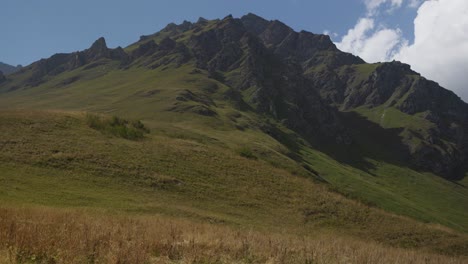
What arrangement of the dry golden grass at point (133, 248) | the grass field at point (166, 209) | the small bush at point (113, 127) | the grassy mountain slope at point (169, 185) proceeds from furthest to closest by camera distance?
the small bush at point (113, 127) < the grassy mountain slope at point (169, 185) < the grass field at point (166, 209) < the dry golden grass at point (133, 248)

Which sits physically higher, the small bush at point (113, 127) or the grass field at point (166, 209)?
the small bush at point (113, 127)

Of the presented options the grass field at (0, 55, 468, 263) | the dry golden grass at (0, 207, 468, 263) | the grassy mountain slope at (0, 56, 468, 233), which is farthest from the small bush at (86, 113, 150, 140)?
the dry golden grass at (0, 207, 468, 263)

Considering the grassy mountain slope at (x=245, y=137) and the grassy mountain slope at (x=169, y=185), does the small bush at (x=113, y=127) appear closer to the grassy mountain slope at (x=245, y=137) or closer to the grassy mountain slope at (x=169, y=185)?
the grassy mountain slope at (x=169, y=185)

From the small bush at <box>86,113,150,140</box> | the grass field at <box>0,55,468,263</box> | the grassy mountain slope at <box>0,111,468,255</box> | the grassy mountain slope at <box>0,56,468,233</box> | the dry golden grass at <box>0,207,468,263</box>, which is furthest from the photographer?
the grassy mountain slope at <box>0,56,468,233</box>

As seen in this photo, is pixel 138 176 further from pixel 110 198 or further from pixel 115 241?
pixel 115 241

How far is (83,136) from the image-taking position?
54.7 meters

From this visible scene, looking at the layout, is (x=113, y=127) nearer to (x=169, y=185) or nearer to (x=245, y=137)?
(x=169, y=185)

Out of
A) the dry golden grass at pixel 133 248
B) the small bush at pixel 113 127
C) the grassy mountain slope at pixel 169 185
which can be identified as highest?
the small bush at pixel 113 127

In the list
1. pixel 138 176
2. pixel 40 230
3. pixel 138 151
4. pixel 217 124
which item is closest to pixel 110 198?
pixel 138 176

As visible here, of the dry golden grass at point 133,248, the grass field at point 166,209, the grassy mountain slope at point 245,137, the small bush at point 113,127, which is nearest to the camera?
the dry golden grass at point 133,248

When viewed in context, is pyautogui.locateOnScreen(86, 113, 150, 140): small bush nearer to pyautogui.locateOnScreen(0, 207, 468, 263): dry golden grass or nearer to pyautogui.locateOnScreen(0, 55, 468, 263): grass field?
pyautogui.locateOnScreen(0, 55, 468, 263): grass field

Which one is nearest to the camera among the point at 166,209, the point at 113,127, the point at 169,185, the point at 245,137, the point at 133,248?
the point at 133,248

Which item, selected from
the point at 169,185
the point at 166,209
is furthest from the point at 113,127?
the point at 166,209

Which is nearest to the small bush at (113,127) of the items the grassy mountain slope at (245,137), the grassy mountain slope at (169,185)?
the grassy mountain slope at (169,185)
